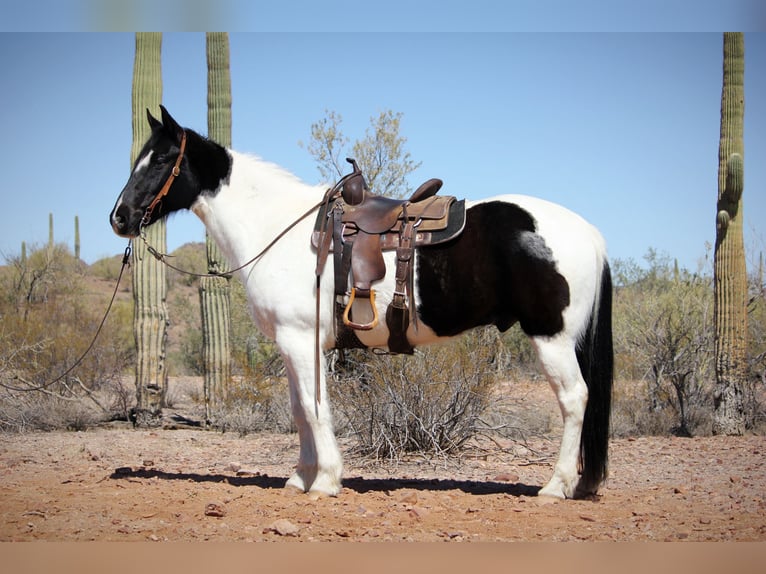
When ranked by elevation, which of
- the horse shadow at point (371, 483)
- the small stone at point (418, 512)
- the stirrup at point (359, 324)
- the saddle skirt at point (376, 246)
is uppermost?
the saddle skirt at point (376, 246)

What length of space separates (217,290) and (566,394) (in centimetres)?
610

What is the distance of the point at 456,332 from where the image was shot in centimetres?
550

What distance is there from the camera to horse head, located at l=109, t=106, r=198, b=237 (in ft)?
19.4

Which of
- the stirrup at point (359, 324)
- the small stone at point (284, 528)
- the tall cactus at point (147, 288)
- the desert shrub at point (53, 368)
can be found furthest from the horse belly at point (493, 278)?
the tall cactus at point (147, 288)

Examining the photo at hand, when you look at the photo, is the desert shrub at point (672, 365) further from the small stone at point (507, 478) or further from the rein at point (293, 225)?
the rein at point (293, 225)

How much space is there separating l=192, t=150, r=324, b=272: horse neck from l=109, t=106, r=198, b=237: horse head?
0.20 meters

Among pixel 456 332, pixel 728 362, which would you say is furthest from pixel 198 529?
pixel 728 362

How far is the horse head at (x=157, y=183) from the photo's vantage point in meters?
5.91

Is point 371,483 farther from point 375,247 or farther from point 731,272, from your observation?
point 731,272

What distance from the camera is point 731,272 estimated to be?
955cm

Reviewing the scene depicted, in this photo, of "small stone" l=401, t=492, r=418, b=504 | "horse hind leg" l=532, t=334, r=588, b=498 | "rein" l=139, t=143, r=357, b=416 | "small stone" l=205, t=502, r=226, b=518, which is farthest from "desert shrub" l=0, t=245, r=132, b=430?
"horse hind leg" l=532, t=334, r=588, b=498

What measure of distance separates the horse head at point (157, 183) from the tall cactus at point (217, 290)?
4022 millimetres

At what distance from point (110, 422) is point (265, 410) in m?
2.30

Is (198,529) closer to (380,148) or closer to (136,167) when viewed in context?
(136,167)
